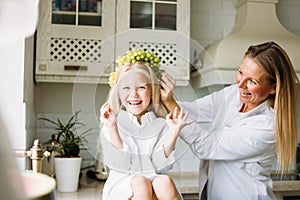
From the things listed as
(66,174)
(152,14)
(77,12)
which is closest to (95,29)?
(77,12)

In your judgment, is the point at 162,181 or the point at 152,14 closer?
the point at 162,181

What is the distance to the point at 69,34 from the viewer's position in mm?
1704

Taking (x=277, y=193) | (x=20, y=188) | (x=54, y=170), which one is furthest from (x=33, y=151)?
(x=277, y=193)

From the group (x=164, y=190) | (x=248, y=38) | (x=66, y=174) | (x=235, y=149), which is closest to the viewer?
(x=164, y=190)

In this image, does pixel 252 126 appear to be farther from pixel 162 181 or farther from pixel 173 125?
pixel 162 181

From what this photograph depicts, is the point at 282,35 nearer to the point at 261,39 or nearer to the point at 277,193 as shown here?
the point at 261,39

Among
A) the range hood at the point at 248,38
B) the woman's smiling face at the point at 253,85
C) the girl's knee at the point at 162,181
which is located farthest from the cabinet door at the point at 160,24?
the girl's knee at the point at 162,181

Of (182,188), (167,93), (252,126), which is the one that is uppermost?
(167,93)

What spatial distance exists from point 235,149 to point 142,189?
367 mm

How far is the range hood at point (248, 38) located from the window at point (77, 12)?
0.48 metres

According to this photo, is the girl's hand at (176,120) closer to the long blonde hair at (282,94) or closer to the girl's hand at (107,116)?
the girl's hand at (107,116)

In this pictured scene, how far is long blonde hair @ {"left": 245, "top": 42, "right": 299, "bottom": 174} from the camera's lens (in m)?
1.27

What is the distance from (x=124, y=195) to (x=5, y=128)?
0.92 meters

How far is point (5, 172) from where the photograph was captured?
0.53ft
